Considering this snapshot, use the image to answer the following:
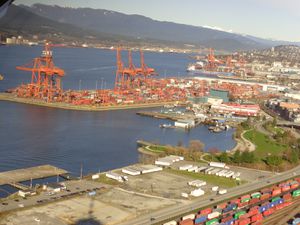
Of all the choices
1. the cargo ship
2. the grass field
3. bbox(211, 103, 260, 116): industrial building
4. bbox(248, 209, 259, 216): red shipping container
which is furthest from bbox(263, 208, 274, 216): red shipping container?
the cargo ship

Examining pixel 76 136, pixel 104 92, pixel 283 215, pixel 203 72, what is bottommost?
pixel 76 136

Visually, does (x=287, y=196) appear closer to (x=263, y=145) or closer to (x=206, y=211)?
(x=206, y=211)

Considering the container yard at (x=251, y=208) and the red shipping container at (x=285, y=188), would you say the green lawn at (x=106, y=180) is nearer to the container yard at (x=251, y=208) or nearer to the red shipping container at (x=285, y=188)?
the container yard at (x=251, y=208)

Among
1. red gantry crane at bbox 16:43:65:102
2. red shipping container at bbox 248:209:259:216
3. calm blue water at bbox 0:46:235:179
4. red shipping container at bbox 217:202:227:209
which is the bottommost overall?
calm blue water at bbox 0:46:235:179

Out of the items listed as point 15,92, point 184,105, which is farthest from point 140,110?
point 15,92

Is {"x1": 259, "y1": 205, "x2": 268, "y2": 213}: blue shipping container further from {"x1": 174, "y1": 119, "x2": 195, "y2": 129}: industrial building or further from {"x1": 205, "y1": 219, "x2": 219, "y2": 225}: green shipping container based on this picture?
{"x1": 174, "y1": 119, "x2": 195, "y2": 129}: industrial building

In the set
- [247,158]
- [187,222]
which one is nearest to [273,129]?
[247,158]
